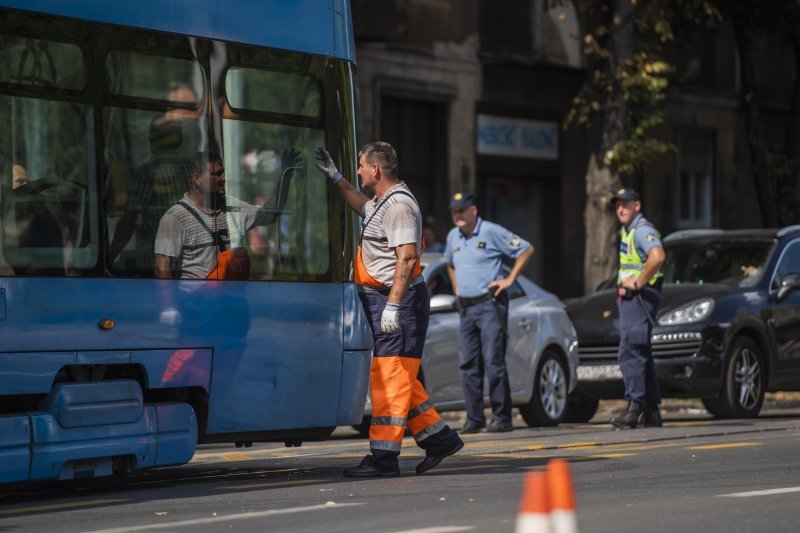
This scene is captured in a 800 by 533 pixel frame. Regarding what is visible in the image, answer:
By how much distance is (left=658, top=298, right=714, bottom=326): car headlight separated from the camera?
1642cm

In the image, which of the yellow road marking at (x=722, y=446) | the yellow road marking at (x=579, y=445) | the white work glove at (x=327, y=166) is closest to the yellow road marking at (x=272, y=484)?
the white work glove at (x=327, y=166)

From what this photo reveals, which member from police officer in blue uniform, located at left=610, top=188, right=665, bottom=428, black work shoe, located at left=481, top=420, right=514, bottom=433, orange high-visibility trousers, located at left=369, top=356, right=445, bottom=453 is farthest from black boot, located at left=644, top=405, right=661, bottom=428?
orange high-visibility trousers, located at left=369, top=356, right=445, bottom=453

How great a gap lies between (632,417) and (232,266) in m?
5.69

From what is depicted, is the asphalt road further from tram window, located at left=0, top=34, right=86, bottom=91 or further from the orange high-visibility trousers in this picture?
tram window, located at left=0, top=34, right=86, bottom=91

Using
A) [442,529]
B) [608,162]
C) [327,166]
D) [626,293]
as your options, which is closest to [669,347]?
[626,293]

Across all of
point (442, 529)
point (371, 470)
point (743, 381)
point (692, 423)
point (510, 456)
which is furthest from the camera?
point (743, 381)

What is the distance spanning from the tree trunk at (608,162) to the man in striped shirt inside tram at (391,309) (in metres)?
10.7

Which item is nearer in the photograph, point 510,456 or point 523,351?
point 510,456

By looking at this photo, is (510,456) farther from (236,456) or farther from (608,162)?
(608,162)

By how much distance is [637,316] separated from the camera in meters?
15.3

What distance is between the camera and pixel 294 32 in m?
11.0

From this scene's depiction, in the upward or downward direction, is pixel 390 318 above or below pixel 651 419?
above

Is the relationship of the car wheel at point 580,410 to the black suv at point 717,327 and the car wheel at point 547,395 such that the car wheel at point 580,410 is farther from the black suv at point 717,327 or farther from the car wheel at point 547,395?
the car wheel at point 547,395

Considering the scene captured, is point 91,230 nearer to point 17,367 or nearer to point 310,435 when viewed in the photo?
point 17,367
